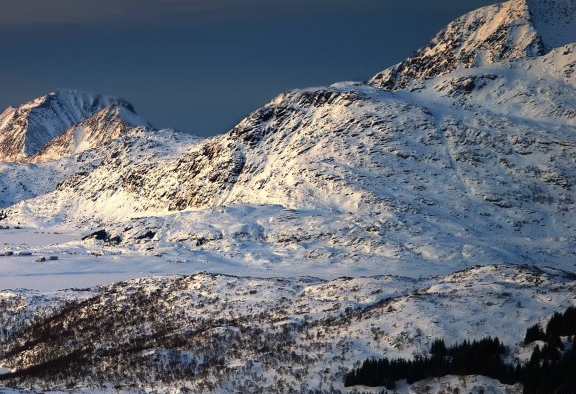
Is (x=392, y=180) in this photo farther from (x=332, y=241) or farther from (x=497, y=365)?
(x=497, y=365)

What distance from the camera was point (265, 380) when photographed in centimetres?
3556

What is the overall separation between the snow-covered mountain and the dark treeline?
3.43 feet

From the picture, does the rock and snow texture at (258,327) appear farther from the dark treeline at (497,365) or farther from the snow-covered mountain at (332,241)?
the dark treeline at (497,365)

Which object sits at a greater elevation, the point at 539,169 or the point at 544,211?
the point at 539,169

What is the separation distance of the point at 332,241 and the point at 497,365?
8289 centimetres

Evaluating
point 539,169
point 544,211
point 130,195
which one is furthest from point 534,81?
point 130,195

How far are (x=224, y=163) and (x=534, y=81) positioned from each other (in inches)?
3046

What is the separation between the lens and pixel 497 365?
3139 centimetres

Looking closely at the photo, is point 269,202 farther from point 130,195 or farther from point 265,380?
point 265,380

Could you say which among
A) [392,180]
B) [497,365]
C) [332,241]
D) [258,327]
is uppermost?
[392,180]

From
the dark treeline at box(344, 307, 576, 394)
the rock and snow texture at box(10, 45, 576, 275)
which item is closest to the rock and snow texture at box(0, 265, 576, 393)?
the dark treeline at box(344, 307, 576, 394)

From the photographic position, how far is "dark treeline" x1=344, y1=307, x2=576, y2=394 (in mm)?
29297

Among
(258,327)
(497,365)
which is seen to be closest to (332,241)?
(258,327)

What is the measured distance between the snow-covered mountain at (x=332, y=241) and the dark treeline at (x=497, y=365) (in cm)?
105
